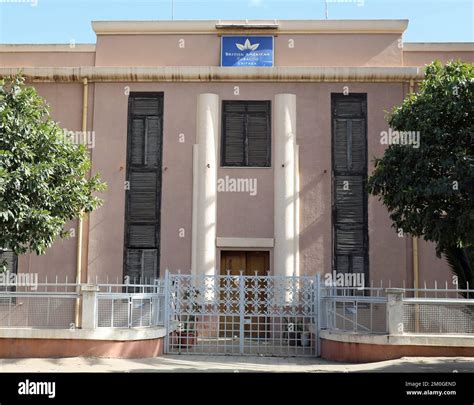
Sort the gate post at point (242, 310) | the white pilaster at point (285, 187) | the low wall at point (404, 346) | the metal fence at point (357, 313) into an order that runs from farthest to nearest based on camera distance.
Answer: the white pilaster at point (285, 187) < the gate post at point (242, 310) < the metal fence at point (357, 313) < the low wall at point (404, 346)

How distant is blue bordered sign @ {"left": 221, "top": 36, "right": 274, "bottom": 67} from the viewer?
1683cm

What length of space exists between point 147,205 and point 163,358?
5.30 m

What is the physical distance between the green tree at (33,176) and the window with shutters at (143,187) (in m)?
4.16

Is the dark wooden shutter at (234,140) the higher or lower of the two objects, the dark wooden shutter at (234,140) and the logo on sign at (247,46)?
the lower

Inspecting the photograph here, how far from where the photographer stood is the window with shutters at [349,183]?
16.1 meters

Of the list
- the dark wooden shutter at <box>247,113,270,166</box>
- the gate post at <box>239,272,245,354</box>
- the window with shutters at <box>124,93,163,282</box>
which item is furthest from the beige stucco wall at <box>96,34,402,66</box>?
the gate post at <box>239,272,245,354</box>

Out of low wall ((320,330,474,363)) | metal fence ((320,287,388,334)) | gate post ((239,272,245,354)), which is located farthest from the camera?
gate post ((239,272,245,354))

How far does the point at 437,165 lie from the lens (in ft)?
35.0

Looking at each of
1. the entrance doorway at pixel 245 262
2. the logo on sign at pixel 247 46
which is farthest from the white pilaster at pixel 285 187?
the logo on sign at pixel 247 46

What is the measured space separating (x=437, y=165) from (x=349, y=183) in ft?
19.0

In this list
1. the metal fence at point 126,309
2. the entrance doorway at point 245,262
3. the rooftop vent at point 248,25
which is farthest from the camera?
the rooftop vent at point 248,25

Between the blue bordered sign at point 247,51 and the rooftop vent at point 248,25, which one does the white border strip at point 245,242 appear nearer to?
the blue bordered sign at point 247,51

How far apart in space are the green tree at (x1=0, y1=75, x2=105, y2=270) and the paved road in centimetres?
204

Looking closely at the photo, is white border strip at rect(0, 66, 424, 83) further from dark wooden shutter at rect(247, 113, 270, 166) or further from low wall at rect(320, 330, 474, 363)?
low wall at rect(320, 330, 474, 363)
